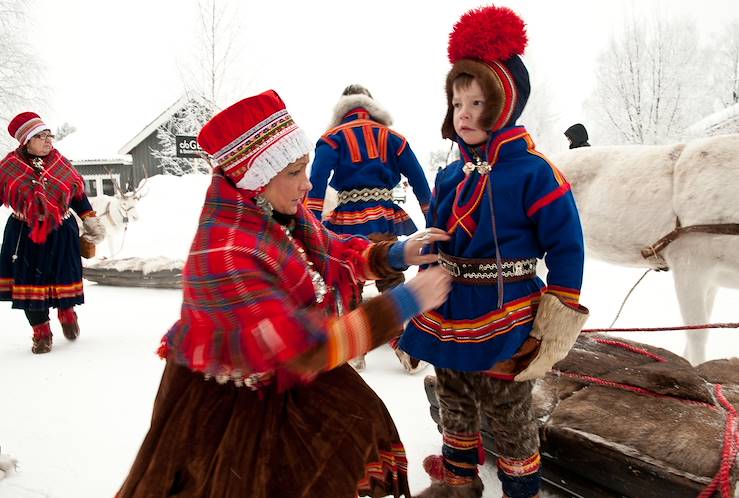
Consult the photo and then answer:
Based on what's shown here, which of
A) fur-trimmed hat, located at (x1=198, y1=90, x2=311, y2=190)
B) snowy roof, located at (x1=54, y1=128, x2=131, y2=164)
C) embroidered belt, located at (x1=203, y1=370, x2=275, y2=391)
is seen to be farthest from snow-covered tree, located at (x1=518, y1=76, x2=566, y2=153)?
embroidered belt, located at (x1=203, y1=370, x2=275, y2=391)

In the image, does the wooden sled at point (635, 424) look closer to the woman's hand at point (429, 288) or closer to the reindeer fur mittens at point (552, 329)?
the reindeer fur mittens at point (552, 329)

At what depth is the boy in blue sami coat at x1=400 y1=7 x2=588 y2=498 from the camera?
165 centimetres

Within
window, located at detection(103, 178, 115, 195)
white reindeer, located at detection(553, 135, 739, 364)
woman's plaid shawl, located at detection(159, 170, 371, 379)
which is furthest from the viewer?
window, located at detection(103, 178, 115, 195)

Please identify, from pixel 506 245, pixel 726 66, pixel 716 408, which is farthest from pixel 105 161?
pixel 726 66

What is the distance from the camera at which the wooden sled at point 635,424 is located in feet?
5.34

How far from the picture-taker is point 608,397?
205 centimetres

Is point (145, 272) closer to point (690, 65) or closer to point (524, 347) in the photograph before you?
point (524, 347)

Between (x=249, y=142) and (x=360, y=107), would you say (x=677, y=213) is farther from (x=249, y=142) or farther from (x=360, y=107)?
(x=249, y=142)

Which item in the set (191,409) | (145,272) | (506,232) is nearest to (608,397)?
(506,232)

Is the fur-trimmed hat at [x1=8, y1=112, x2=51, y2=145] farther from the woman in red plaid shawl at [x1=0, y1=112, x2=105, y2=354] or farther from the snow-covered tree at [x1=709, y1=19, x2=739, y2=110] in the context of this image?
the snow-covered tree at [x1=709, y1=19, x2=739, y2=110]

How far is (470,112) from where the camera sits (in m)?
1.75

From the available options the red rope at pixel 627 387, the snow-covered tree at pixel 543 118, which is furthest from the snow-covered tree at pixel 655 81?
the red rope at pixel 627 387

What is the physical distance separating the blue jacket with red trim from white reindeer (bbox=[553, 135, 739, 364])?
131 centimetres

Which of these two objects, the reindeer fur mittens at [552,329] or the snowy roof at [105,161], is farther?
the snowy roof at [105,161]
